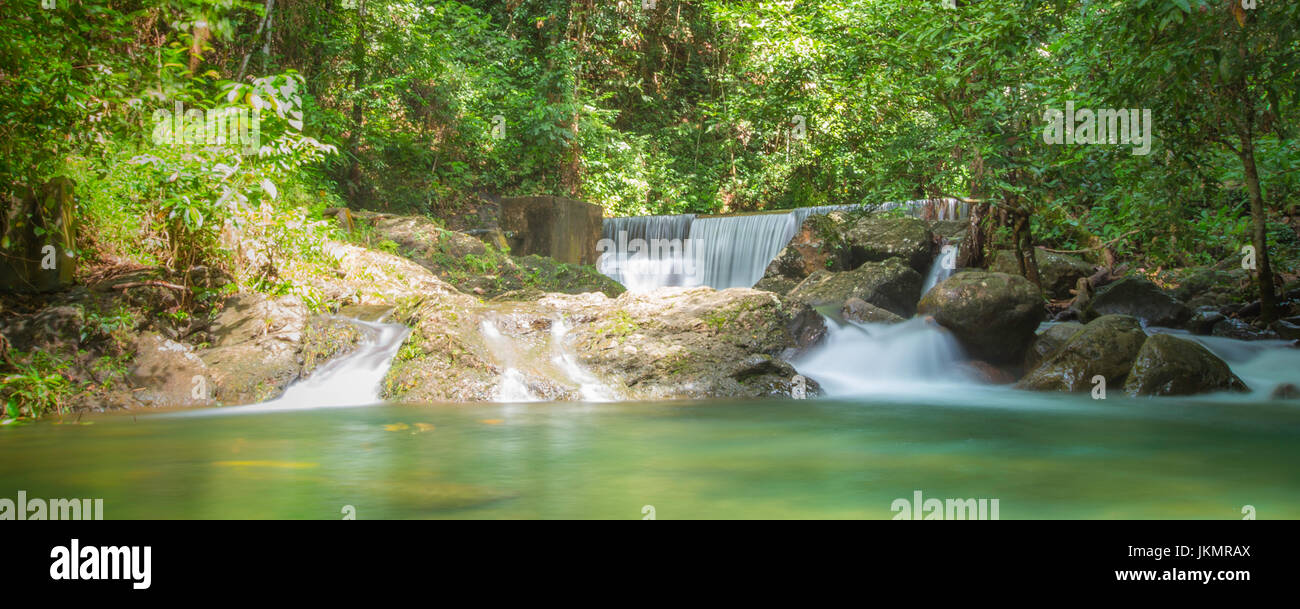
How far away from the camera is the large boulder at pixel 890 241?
13375 millimetres

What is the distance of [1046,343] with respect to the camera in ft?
30.5

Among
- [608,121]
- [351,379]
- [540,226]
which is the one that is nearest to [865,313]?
[351,379]

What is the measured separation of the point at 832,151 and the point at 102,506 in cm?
1843

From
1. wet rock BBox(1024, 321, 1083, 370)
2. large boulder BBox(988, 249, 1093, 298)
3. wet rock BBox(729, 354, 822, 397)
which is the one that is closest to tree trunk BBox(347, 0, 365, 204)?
wet rock BBox(729, 354, 822, 397)

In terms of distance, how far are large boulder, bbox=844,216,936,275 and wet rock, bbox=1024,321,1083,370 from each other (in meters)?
3.90

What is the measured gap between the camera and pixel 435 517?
3.21m

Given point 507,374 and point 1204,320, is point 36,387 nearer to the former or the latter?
point 507,374

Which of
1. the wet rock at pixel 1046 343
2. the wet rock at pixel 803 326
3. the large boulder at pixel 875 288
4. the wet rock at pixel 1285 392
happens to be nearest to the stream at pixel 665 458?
the wet rock at pixel 1285 392

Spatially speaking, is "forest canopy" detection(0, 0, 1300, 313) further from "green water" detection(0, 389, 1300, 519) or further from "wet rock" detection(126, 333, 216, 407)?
"green water" detection(0, 389, 1300, 519)

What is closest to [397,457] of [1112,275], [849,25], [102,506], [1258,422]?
[102,506]

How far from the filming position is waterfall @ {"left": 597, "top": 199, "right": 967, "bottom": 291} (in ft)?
53.1

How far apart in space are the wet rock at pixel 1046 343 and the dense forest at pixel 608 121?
3.86 ft

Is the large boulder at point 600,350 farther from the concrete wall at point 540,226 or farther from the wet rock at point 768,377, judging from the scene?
the concrete wall at point 540,226
